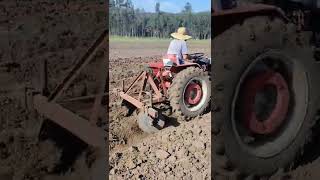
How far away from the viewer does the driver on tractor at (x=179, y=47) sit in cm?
219

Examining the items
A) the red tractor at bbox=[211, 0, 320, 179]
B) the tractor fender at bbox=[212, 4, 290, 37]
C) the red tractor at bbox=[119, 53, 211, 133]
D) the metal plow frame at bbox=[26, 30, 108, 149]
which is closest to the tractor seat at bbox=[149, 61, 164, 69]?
the red tractor at bbox=[119, 53, 211, 133]

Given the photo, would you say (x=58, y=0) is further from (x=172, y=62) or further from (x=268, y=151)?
(x=268, y=151)

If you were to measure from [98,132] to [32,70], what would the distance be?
340mm

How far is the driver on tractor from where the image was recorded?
7.20 ft

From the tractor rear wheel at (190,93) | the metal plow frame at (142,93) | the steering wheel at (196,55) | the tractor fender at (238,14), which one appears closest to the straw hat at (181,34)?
the tractor fender at (238,14)

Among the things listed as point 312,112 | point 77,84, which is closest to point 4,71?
point 77,84

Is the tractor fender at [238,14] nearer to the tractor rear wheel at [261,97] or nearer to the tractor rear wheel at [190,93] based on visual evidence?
the tractor rear wheel at [261,97]

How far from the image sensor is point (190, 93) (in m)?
3.09

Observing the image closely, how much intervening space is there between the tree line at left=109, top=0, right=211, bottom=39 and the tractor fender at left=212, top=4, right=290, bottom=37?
0.11 meters

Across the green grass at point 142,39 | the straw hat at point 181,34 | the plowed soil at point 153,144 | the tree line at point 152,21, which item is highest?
the tree line at point 152,21

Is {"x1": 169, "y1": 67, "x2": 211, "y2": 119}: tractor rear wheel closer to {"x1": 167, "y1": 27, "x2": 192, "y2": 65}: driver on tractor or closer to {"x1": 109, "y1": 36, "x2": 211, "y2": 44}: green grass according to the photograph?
{"x1": 167, "y1": 27, "x2": 192, "y2": 65}: driver on tractor

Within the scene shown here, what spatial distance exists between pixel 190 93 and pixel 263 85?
0.50 metres

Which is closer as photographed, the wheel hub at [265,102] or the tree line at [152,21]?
the tree line at [152,21]

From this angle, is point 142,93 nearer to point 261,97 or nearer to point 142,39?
point 261,97
